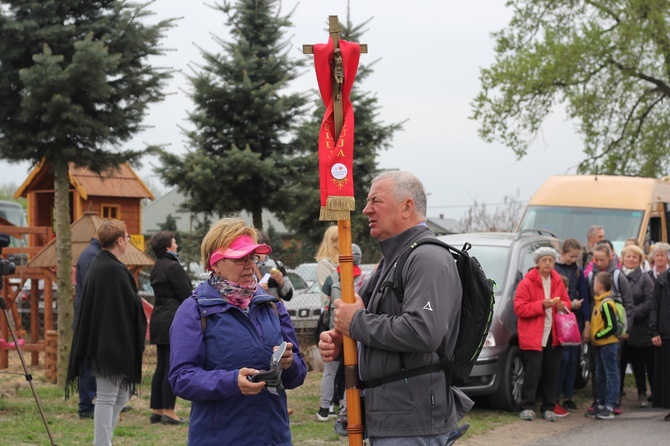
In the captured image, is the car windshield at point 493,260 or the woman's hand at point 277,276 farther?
the car windshield at point 493,260

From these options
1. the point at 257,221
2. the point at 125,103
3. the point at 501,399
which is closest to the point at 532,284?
the point at 501,399

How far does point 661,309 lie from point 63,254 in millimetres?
7783

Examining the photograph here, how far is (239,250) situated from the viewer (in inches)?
176

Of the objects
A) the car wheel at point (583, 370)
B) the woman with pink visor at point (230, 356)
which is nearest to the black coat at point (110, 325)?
the woman with pink visor at point (230, 356)

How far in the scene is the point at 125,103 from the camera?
12.5 meters

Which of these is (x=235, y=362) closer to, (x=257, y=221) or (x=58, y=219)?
(x=58, y=219)

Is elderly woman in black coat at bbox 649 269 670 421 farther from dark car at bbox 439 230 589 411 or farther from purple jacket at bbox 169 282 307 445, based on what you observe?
purple jacket at bbox 169 282 307 445

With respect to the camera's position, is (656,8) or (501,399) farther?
(656,8)

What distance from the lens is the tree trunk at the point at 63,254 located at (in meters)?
12.5

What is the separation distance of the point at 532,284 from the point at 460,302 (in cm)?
683

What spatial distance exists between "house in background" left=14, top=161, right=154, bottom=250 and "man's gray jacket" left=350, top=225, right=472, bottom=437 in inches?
1090

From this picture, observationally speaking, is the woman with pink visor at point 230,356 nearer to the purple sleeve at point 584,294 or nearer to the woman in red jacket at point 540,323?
the woman in red jacket at point 540,323

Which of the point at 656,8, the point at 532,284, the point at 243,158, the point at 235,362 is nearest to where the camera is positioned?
the point at 235,362

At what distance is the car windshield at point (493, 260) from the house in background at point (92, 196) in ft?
67.8
